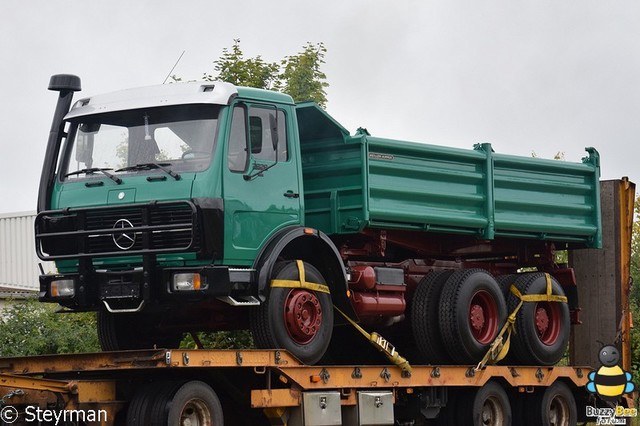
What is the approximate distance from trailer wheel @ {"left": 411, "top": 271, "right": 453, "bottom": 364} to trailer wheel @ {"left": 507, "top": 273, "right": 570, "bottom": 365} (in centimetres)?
123

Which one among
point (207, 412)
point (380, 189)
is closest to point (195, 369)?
point (207, 412)

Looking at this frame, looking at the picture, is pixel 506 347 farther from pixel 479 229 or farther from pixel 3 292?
pixel 3 292

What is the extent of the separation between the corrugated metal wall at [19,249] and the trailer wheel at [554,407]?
22.9 m

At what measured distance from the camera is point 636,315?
2620cm

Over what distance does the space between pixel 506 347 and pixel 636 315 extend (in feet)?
39.6

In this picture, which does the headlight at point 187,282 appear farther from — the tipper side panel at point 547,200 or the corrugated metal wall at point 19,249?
the corrugated metal wall at point 19,249

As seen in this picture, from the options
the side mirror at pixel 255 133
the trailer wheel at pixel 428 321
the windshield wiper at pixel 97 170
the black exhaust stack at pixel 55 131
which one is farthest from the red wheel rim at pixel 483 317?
the black exhaust stack at pixel 55 131

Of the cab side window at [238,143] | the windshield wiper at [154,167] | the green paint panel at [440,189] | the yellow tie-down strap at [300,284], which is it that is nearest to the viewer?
the windshield wiper at [154,167]

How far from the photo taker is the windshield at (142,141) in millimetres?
12016

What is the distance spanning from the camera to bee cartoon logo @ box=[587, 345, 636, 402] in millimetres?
16156

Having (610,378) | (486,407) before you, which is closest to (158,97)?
Result: (486,407)

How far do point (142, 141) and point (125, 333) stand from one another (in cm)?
223

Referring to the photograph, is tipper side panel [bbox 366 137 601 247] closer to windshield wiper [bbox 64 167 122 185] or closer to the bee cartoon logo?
the bee cartoon logo

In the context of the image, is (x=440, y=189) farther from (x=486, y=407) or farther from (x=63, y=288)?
(x=63, y=288)
